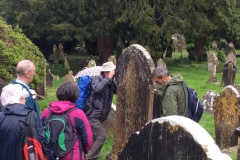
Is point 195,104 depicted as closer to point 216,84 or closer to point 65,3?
point 216,84

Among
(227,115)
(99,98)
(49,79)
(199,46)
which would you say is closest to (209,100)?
(227,115)

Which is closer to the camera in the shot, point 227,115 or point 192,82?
point 227,115

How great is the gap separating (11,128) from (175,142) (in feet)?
5.15

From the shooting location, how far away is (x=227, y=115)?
315 inches

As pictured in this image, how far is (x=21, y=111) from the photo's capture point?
3900mm

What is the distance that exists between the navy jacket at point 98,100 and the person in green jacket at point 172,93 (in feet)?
3.37

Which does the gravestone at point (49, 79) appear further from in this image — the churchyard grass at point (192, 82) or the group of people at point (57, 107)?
the group of people at point (57, 107)

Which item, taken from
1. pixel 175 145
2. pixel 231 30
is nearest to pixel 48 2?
pixel 231 30

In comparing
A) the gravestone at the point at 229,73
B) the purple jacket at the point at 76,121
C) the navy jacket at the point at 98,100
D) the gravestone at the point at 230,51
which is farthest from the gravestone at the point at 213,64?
the purple jacket at the point at 76,121

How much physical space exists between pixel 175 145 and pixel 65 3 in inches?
749

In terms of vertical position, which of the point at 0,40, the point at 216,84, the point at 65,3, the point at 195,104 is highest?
the point at 65,3

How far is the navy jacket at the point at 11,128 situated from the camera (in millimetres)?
3852

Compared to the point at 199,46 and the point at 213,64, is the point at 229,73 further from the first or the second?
the point at 199,46

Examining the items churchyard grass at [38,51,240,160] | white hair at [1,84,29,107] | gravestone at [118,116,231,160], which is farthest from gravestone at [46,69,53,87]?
gravestone at [118,116,231,160]
